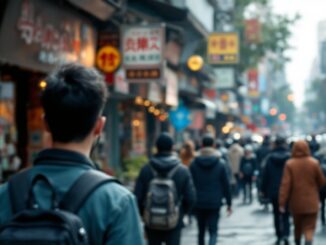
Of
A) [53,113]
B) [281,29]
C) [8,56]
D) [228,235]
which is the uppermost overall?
[281,29]

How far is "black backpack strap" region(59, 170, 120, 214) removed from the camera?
2561 mm

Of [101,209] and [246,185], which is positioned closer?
[101,209]

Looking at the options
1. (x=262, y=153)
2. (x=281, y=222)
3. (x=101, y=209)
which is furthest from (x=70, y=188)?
(x=262, y=153)

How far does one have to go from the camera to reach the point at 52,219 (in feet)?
A: 7.88

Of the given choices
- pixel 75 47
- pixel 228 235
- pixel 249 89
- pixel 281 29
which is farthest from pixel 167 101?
pixel 249 89

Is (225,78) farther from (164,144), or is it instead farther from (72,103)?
(72,103)

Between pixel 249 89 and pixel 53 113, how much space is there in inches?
2638

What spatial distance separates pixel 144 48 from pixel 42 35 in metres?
3.68

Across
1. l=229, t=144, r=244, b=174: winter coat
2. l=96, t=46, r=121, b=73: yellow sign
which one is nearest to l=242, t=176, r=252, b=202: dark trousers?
l=229, t=144, r=244, b=174: winter coat

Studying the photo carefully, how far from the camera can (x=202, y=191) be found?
9.59 metres

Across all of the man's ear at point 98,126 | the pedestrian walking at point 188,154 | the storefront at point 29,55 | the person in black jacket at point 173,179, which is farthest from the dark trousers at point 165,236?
the pedestrian walking at point 188,154

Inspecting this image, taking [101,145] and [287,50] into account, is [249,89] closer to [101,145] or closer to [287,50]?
[287,50]

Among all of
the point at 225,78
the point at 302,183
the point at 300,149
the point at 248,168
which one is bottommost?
the point at 248,168

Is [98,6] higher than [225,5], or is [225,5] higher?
[225,5]
